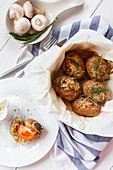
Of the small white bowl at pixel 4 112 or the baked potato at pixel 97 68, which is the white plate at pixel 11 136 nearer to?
the small white bowl at pixel 4 112

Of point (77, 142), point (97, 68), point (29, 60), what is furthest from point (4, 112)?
point (97, 68)

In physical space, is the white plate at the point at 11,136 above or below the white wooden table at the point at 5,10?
below

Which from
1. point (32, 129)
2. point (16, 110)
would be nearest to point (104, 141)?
point (32, 129)

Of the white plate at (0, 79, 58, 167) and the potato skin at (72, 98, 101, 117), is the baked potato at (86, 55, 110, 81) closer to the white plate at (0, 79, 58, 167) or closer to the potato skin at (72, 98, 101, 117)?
the potato skin at (72, 98, 101, 117)

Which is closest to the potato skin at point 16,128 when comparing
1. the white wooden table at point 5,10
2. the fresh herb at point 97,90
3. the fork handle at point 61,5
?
the white wooden table at point 5,10

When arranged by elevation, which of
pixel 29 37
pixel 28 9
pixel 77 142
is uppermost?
pixel 28 9

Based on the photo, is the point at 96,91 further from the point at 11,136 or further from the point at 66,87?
the point at 11,136

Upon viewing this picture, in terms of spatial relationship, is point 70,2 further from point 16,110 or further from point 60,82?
point 16,110
